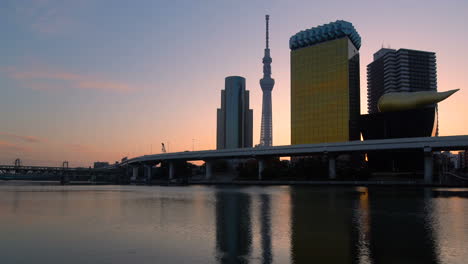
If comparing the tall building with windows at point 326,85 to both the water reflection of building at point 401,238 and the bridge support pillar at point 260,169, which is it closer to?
the bridge support pillar at point 260,169

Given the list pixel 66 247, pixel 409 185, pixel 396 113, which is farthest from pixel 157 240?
pixel 396 113

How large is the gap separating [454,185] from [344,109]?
311ft

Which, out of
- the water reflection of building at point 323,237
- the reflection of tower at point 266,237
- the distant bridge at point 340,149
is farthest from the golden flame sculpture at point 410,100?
the reflection of tower at point 266,237

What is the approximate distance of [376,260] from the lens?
17406 millimetres

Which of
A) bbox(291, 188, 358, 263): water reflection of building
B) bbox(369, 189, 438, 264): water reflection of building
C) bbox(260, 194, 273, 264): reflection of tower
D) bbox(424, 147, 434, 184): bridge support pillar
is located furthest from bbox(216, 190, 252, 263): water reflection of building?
bbox(424, 147, 434, 184): bridge support pillar

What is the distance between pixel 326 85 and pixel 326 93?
3453mm

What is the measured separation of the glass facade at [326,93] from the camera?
175 metres

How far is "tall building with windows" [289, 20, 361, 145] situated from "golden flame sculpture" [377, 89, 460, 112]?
46.9 m

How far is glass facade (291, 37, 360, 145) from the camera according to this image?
6890 inches

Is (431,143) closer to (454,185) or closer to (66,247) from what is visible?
(454,185)

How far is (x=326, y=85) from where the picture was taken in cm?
18162

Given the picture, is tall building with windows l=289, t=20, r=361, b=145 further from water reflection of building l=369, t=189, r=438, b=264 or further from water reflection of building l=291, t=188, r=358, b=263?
water reflection of building l=291, t=188, r=358, b=263

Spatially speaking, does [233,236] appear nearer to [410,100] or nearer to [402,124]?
[410,100]

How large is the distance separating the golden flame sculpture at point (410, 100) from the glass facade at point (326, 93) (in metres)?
46.5
